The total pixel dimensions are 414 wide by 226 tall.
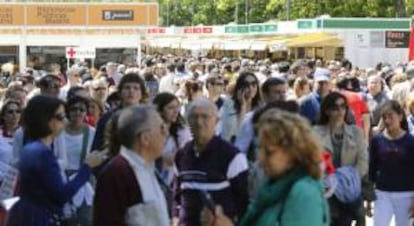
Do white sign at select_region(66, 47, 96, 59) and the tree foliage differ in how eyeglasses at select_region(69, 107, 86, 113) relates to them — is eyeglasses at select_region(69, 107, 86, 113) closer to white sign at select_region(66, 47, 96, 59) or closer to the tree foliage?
white sign at select_region(66, 47, 96, 59)

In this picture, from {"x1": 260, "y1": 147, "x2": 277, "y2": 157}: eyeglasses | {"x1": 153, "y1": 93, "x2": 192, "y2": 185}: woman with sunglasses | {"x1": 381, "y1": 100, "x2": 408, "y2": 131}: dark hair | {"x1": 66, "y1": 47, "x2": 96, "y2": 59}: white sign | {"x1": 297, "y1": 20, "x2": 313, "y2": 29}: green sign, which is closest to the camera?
{"x1": 260, "y1": 147, "x2": 277, "y2": 157}: eyeglasses

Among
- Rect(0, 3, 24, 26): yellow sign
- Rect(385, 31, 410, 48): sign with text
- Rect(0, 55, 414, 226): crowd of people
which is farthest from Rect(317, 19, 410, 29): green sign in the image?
Rect(0, 55, 414, 226): crowd of people

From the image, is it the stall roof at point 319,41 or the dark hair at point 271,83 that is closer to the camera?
the dark hair at point 271,83

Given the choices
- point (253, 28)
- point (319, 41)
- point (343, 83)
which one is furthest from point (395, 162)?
point (253, 28)

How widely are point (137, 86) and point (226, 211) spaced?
2.54 meters

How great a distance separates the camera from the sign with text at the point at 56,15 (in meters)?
46.1

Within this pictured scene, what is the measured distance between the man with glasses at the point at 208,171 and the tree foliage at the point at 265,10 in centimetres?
4965

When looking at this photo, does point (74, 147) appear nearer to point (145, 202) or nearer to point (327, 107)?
point (327, 107)

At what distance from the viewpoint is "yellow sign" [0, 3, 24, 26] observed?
1821 inches

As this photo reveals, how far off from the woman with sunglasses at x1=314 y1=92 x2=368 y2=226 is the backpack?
50 millimetres

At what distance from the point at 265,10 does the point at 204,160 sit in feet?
277

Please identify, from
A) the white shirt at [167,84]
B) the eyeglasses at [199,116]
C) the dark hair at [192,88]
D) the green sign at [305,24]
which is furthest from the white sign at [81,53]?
the eyeglasses at [199,116]

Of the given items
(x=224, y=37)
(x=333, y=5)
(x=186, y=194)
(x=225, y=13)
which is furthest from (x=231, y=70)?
(x=225, y=13)

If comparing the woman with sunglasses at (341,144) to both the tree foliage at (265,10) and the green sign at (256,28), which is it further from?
the green sign at (256,28)
